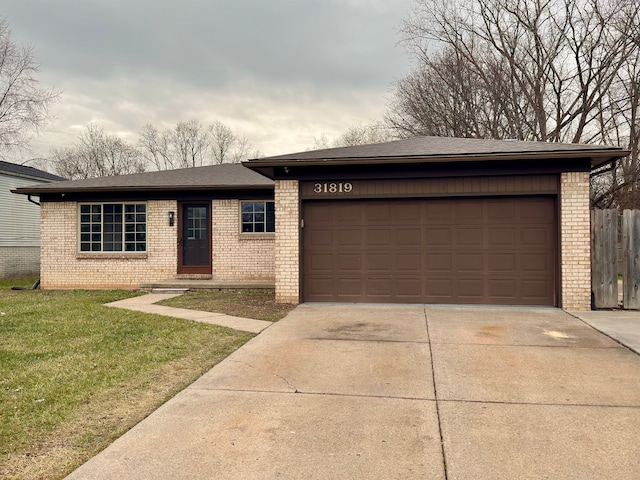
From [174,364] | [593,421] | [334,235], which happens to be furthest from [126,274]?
[593,421]

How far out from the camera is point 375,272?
9.51 metres

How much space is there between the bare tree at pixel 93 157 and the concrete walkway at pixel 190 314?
33.3m

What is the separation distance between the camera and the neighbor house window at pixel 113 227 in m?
13.6

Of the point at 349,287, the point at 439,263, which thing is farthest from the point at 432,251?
the point at 349,287

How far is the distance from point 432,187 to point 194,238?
7516mm

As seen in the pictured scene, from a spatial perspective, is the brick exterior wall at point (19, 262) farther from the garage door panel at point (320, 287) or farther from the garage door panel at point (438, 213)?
the garage door panel at point (438, 213)

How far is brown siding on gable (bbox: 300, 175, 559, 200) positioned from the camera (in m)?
8.88

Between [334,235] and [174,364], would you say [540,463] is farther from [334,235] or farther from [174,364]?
[334,235]

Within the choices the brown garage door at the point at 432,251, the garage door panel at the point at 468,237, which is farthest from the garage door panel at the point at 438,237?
the garage door panel at the point at 468,237

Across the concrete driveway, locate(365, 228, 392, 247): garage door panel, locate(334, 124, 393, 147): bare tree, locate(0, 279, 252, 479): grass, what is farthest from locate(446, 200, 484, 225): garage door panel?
locate(334, 124, 393, 147): bare tree

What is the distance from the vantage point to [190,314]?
28.3ft

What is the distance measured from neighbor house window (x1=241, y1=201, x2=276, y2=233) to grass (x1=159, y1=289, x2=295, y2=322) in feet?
6.45

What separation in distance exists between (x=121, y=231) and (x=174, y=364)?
954cm

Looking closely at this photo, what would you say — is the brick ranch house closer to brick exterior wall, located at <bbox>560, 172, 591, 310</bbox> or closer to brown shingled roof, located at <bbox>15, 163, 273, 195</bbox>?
brick exterior wall, located at <bbox>560, 172, 591, 310</bbox>
